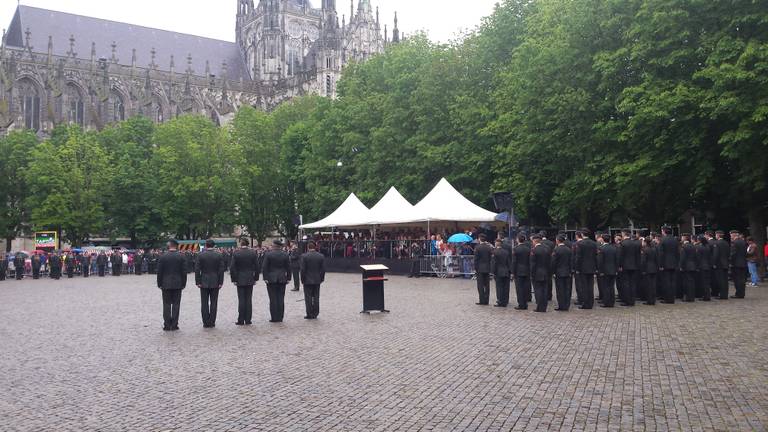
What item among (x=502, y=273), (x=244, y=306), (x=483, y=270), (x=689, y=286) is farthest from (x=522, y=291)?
(x=244, y=306)

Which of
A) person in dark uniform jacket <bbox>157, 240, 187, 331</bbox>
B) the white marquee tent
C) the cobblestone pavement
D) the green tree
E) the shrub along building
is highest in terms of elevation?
the shrub along building

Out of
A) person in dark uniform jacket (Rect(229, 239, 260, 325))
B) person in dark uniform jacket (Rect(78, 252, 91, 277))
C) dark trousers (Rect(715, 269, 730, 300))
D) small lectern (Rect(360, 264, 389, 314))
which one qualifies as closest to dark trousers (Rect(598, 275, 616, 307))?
dark trousers (Rect(715, 269, 730, 300))

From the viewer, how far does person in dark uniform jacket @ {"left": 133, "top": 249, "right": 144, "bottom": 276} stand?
4312 cm

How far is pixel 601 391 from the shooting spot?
7.40m

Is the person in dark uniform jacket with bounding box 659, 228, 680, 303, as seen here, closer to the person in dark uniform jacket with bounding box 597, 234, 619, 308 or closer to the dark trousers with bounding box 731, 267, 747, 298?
the person in dark uniform jacket with bounding box 597, 234, 619, 308

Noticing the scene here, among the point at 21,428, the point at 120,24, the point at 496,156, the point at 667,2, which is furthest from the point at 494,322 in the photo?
the point at 120,24

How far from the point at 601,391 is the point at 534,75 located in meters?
23.0

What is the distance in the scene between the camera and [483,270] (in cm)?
1686

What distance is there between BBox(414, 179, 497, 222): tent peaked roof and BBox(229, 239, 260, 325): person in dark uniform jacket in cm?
1441

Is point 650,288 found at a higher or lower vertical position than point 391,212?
lower

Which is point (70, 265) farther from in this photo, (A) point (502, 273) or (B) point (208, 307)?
(A) point (502, 273)

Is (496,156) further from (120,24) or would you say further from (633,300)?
(120,24)

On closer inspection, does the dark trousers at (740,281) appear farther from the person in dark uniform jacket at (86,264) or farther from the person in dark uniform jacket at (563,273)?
the person in dark uniform jacket at (86,264)

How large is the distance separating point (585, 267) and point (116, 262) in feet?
112
